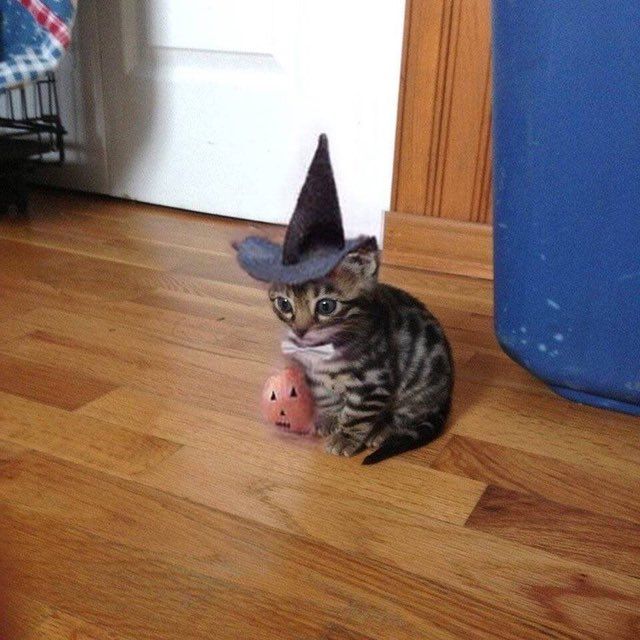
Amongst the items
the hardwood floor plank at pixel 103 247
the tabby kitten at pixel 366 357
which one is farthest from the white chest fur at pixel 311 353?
the hardwood floor plank at pixel 103 247

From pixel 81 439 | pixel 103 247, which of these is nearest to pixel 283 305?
pixel 81 439

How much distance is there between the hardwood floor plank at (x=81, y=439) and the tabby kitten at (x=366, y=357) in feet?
0.66

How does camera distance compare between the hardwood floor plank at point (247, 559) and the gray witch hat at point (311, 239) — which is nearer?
the hardwood floor plank at point (247, 559)

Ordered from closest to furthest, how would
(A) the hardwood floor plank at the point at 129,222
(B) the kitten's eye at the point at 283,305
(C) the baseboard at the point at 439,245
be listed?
(B) the kitten's eye at the point at 283,305
(C) the baseboard at the point at 439,245
(A) the hardwood floor plank at the point at 129,222

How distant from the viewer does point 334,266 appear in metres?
0.78

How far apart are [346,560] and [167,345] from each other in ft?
1.95

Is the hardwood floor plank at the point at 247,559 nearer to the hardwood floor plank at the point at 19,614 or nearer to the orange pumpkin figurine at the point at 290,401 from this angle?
the hardwood floor plank at the point at 19,614

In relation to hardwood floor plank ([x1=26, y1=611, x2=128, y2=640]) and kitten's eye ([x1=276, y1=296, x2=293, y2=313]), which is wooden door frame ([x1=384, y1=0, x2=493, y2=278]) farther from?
hardwood floor plank ([x1=26, y1=611, x2=128, y2=640])

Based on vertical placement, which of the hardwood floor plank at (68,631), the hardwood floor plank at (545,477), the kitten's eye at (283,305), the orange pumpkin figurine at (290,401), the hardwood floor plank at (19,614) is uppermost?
the kitten's eye at (283,305)

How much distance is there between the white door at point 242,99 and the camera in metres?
1.68

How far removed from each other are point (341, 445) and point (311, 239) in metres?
0.26

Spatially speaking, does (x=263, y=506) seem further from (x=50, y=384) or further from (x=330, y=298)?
(x=50, y=384)

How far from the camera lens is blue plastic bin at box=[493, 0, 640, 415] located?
84 centimetres

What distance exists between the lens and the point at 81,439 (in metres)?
0.92
